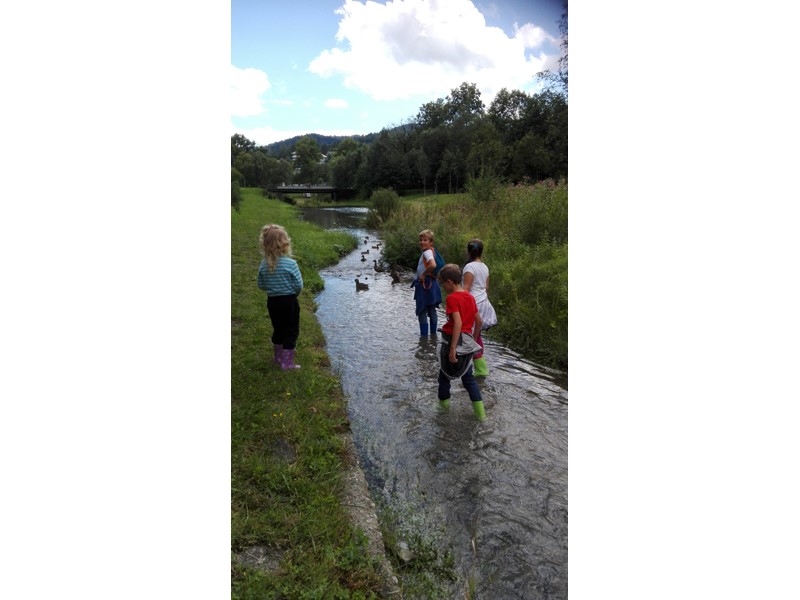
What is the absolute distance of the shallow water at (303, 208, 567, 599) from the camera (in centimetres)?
230

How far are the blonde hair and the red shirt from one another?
1.41 metres

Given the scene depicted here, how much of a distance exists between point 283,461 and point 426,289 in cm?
315

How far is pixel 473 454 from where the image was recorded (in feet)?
10.6

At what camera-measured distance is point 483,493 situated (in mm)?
2783

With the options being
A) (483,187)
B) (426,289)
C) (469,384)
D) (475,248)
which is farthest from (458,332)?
(483,187)

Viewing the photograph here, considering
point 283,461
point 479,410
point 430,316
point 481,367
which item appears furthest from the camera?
point 430,316

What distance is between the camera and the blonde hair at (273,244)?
12.2 ft

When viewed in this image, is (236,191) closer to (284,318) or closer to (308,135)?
(308,135)

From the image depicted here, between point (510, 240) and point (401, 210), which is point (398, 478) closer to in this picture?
point (510, 240)

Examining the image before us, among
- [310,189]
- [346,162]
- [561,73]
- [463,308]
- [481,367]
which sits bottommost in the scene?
[481,367]

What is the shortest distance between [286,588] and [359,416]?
1.99m

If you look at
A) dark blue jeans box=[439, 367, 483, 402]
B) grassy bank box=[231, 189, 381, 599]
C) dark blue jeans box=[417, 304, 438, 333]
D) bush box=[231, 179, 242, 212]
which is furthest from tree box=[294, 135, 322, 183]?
dark blue jeans box=[417, 304, 438, 333]

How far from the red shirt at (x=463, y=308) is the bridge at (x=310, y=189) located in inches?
62.0
